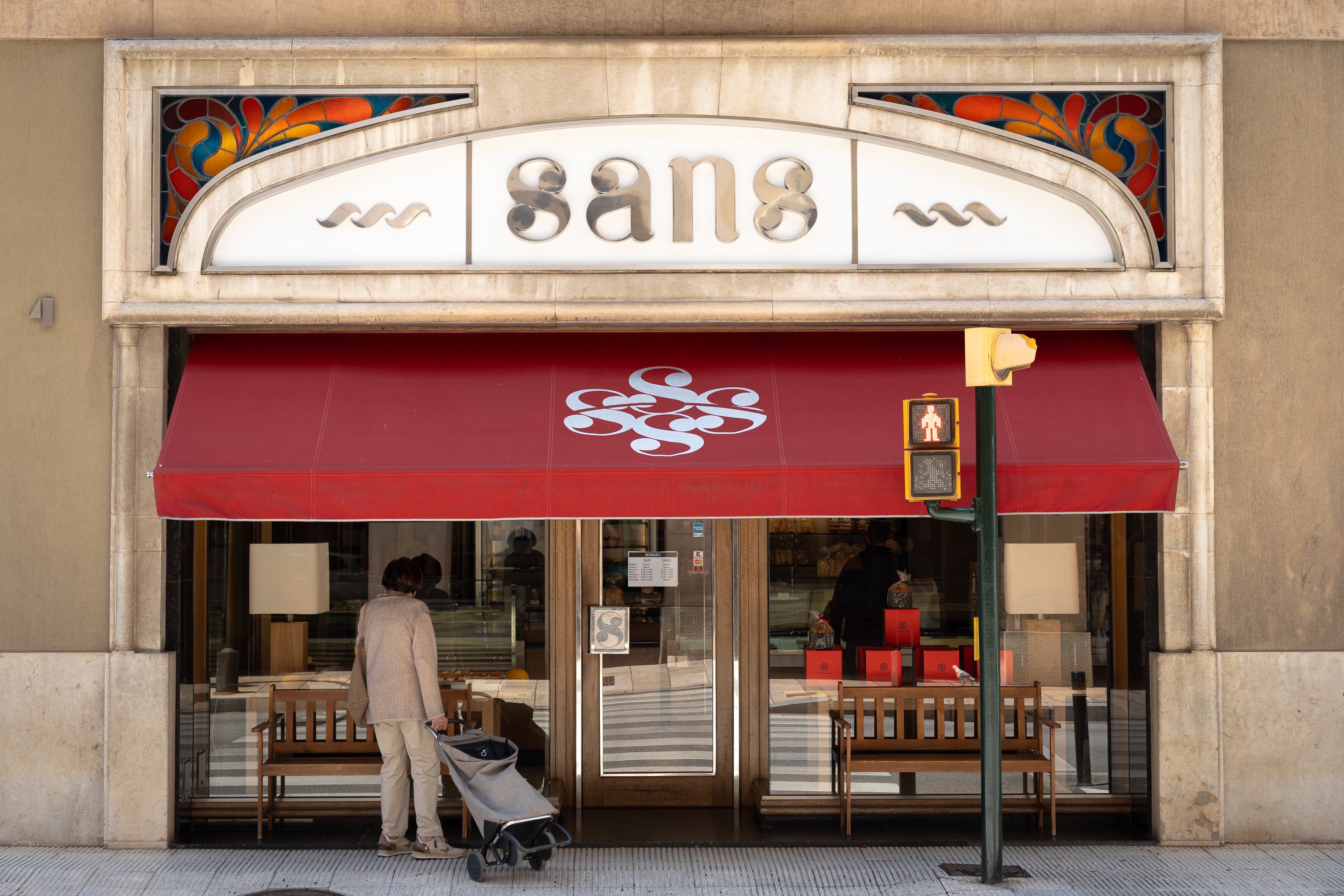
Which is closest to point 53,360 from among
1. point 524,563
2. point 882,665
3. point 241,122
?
point 241,122

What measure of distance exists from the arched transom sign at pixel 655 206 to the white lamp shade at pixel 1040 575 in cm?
220

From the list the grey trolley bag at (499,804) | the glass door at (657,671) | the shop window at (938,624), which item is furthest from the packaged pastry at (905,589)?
the grey trolley bag at (499,804)

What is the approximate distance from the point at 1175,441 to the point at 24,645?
826cm

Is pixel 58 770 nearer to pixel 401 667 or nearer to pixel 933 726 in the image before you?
pixel 401 667

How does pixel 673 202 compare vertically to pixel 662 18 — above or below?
below

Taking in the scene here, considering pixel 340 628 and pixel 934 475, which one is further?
pixel 340 628

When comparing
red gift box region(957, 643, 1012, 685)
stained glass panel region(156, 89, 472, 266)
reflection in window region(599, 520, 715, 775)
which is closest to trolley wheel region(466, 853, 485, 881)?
reflection in window region(599, 520, 715, 775)

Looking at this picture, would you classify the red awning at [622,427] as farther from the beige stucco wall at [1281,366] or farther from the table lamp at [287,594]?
the table lamp at [287,594]

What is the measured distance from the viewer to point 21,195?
8.03 meters

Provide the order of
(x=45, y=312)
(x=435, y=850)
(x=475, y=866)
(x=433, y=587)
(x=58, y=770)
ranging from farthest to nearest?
(x=433, y=587) → (x=45, y=312) → (x=58, y=770) → (x=435, y=850) → (x=475, y=866)

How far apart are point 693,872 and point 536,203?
15.5ft

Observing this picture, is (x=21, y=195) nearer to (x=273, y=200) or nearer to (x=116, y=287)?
(x=116, y=287)

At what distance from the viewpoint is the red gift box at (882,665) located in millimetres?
8867

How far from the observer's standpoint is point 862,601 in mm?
8906
